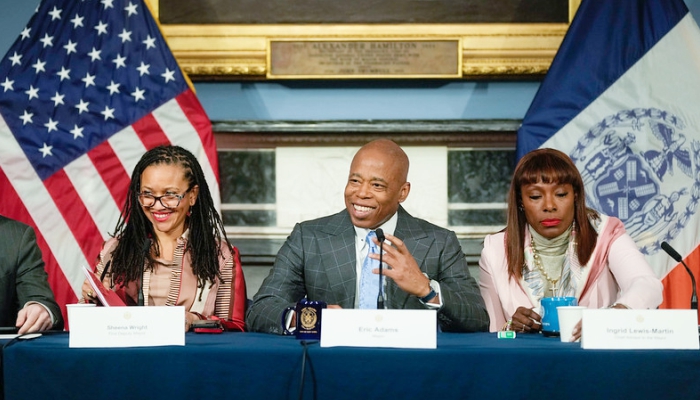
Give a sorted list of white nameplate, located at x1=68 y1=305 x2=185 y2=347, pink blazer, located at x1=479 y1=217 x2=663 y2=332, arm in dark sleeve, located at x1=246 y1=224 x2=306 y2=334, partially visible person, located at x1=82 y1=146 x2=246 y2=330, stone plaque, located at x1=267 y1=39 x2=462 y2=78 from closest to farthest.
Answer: white nameplate, located at x1=68 y1=305 x2=185 y2=347 < arm in dark sleeve, located at x1=246 y1=224 x2=306 y2=334 < pink blazer, located at x1=479 y1=217 x2=663 y2=332 < partially visible person, located at x1=82 y1=146 x2=246 y2=330 < stone plaque, located at x1=267 y1=39 x2=462 y2=78

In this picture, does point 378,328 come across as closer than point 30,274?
Yes

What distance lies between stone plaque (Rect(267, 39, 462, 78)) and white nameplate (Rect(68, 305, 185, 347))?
219 centimetres

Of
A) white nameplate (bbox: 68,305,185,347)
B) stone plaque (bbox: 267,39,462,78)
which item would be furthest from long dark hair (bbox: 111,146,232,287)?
stone plaque (bbox: 267,39,462,78)

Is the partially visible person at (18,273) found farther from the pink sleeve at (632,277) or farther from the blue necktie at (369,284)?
the pink sleeve at (632,277)

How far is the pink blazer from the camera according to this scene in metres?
2.49

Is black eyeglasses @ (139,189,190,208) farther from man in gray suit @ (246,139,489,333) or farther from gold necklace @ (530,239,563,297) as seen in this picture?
gold necklace @ (530,239,563,297)

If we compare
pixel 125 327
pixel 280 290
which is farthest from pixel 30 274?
pixel 125 327

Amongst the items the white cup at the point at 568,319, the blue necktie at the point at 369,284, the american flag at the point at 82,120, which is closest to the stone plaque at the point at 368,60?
the american flag at the point at 82,120

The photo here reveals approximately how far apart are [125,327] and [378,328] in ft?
1.96

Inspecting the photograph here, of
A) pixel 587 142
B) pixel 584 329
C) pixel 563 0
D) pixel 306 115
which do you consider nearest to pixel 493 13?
pixel 563 0

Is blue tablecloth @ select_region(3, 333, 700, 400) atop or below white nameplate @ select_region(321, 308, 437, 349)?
below

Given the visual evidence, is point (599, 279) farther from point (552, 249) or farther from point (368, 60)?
point (368, 60)

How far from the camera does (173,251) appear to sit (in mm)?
2676

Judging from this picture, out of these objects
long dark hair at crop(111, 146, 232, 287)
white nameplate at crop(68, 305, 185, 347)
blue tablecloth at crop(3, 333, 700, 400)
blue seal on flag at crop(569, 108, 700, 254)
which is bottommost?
blue tablecloth at crop(3, 333, 700, 400)
